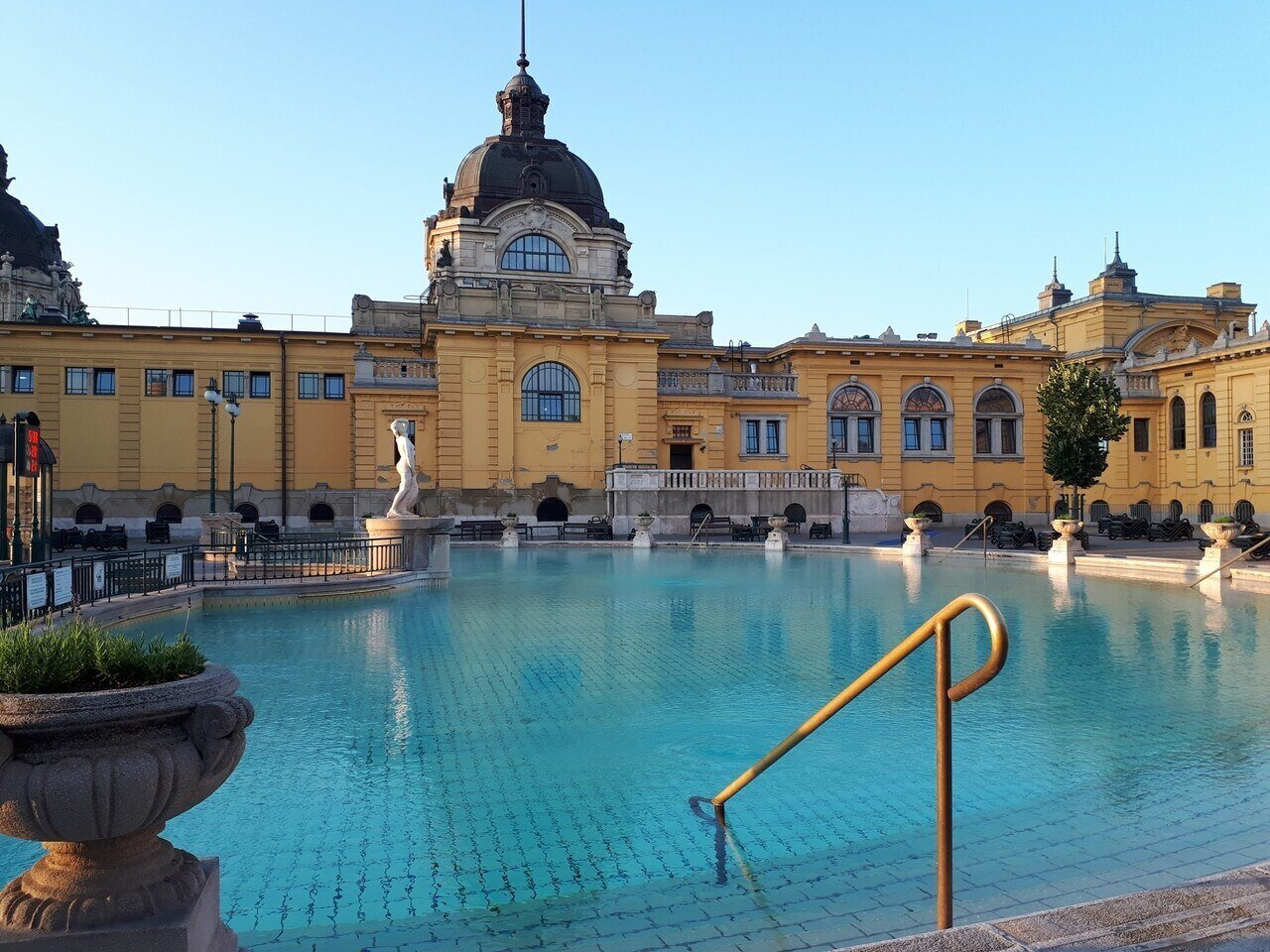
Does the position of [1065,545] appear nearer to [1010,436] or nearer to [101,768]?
[1010,436]

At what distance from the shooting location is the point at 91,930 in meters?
3.34

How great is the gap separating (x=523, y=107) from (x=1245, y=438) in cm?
3999

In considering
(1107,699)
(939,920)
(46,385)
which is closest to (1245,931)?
(939,920)

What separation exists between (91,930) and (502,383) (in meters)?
35.5

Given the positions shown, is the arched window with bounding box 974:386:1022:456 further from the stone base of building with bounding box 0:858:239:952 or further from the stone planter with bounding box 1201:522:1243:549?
the stone base of building with bounding box 0:858:239:952

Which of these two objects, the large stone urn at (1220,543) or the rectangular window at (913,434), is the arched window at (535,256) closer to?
the rectangular window at (913,434)

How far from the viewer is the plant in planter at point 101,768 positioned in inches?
129

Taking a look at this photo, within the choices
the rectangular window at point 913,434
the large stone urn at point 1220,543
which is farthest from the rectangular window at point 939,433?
the large stone urn at point 1220,543

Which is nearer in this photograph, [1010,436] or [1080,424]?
[1080,424]

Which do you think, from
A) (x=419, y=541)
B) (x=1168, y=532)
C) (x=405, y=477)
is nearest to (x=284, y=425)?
(x=405, y=477)

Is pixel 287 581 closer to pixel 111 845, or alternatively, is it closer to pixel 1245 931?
pixel 111 845

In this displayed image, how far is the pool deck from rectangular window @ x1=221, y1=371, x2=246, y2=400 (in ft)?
136

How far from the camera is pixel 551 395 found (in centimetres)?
3912

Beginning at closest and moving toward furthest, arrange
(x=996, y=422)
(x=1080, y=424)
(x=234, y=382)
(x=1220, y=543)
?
(x=1220, y=543), (x=1080, y=424), (x=234, y=382), (x=996, y=422)
